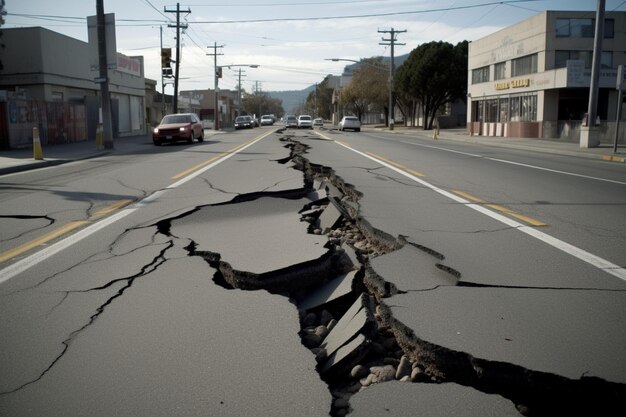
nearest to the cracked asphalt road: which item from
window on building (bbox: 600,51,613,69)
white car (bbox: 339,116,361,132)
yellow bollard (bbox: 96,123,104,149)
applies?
yellow bollard (bbox: 96,123,104,149)

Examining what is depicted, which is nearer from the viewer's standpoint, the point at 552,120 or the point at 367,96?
the point at 552,120

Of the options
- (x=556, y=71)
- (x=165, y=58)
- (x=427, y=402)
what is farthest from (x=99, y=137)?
(x=556, y=71)

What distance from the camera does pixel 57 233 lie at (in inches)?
274

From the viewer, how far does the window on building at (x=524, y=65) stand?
40.7 m

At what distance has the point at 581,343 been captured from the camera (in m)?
3.47

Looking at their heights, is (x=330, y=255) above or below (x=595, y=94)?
below

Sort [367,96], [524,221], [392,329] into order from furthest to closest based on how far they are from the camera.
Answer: [367,96]
[524,221]
[392,329]

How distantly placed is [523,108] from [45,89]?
104 ft

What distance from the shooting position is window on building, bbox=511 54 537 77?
40688 mm

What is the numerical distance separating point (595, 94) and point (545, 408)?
25121 millimetres

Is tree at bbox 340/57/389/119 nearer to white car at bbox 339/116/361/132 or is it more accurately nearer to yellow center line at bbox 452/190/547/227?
white car at bbox 339/116/361/132

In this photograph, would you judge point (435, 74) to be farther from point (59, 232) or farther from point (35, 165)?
point (59, 232)

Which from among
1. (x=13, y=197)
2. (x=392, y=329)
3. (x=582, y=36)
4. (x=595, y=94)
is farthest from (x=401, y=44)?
(x=392, y=329)

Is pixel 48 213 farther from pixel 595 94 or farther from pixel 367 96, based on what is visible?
pixel 367 96
